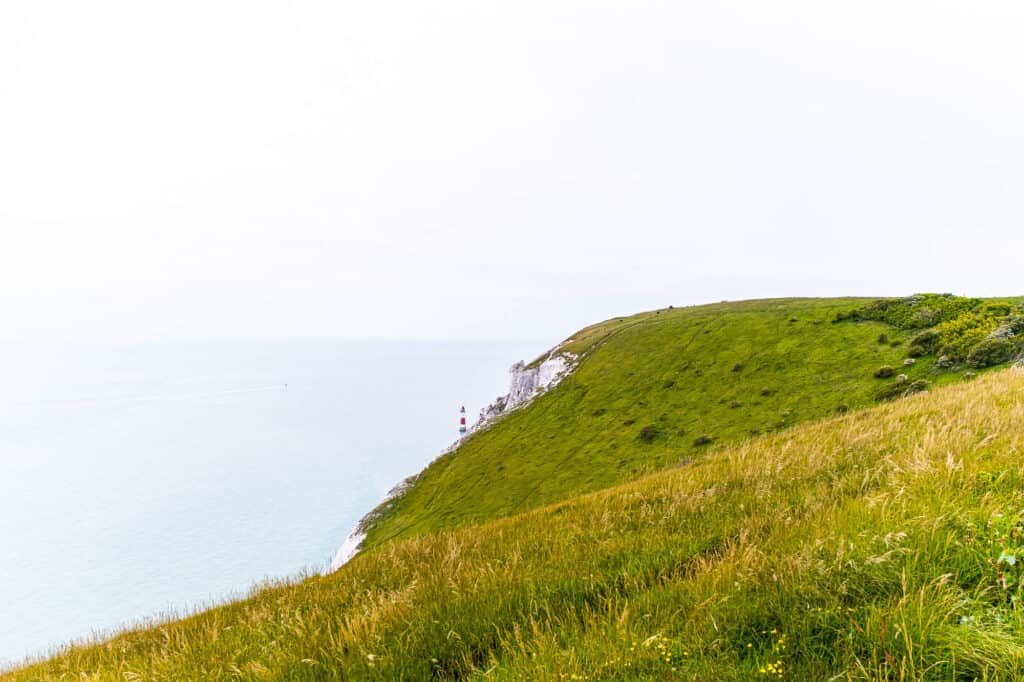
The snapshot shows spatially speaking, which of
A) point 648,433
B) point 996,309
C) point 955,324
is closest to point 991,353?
point 955,324

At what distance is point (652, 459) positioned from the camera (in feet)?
145

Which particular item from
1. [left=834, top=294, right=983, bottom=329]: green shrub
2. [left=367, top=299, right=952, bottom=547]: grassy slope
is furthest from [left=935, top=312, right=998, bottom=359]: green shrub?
[left=834, top=294, right=983, bottom=329]: green shrub

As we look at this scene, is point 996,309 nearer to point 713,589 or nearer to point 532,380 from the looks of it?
point 713,589

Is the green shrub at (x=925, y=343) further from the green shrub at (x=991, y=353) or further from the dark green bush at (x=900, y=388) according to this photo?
the green shrub at (x=991, y=353)

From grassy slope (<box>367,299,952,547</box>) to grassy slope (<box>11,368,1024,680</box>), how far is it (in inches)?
1219

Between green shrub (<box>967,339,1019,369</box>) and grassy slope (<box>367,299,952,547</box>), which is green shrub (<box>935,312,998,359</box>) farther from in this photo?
grassy slope (<box>367,299,952,547</box>)

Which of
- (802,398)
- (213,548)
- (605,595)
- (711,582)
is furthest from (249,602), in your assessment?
(213,548)

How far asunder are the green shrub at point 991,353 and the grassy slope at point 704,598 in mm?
37995

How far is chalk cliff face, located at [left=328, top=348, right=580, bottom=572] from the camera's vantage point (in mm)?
60906

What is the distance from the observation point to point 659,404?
5631 centimetres

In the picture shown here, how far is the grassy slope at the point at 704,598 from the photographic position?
2.61m

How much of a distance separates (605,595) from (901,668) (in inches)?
89.2

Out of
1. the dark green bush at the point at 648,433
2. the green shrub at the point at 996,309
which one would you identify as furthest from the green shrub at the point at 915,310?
the dark green bush at the point at 648,433

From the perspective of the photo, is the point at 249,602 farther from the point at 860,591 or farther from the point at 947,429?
the point at 947,429
